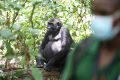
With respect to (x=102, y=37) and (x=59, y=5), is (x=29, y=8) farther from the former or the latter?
(x=102, y=37)

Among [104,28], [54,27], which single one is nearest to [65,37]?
[54,27]

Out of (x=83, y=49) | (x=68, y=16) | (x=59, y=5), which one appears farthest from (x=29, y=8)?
(x=83, y=49)

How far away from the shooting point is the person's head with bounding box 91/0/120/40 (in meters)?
1.10

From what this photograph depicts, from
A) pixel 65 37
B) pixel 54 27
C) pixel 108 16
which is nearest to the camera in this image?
pixel 108 16

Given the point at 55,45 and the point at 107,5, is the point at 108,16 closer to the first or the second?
the point at 107,5

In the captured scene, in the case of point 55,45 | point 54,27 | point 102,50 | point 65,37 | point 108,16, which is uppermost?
point 108,16

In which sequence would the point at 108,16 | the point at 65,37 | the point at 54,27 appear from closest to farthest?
the point at 108,16 → the point at 65,37 → the point at 54,27

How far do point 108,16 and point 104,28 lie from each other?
0.08m

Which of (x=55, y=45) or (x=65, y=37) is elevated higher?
(x=65, y=37)

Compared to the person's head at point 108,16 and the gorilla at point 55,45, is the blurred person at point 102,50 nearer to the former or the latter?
the person's head at point 108,16

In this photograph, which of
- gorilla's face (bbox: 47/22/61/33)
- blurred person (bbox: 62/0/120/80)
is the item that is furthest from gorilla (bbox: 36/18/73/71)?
blurred person (bbox: 62/0/120/80)

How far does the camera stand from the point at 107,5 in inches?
43.6

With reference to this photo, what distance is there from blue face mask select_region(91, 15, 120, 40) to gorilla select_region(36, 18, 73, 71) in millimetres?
7337

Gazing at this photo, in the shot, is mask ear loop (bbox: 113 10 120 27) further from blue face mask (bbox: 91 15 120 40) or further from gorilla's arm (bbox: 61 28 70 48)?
gorilla's arm (bbox: 61 28 70 48)
